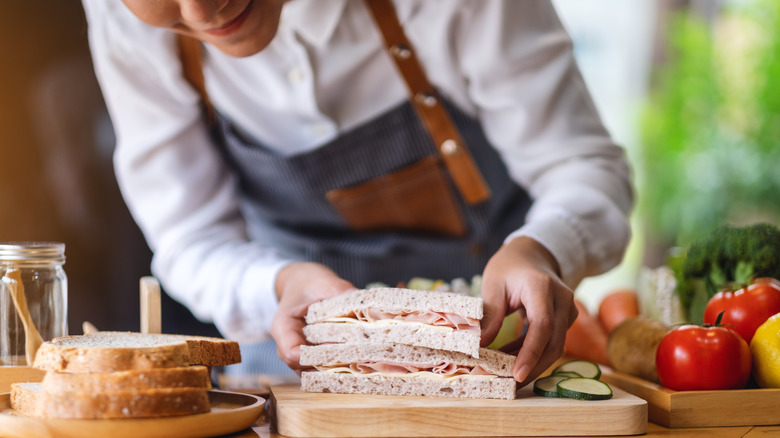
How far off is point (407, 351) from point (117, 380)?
45 centimetres

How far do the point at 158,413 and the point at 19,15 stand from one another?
212 cm

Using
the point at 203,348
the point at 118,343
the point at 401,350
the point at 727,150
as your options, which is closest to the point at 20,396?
the point at 118,343

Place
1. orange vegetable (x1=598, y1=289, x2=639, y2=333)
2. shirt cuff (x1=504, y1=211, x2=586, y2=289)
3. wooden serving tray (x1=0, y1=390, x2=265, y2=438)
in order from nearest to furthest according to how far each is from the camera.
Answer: wooden serving tray (x1=0, y1=390, x2=265, y2=438), shirt cuff (x1=504, y1=211, x2=586, y2=289), orange vegetable (x1=598, y1=289, x2=639, y2=333)

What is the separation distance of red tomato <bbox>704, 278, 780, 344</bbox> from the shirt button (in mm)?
1029

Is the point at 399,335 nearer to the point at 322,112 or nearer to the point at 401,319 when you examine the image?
the point at 401,319

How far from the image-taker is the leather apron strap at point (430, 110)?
170 cm

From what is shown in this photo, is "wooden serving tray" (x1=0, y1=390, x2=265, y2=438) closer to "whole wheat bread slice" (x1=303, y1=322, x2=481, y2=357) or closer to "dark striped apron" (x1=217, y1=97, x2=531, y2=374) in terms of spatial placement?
"whole wheat bread slice" (x1=303, y1=322, x2=481, y2=357)

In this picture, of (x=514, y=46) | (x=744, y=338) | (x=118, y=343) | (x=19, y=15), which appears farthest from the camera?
(x=19, y=15)

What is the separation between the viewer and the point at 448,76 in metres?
1.73

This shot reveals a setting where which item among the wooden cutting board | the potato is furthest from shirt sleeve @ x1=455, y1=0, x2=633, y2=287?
the wooden cutting board

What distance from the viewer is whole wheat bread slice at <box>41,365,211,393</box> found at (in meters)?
0.97

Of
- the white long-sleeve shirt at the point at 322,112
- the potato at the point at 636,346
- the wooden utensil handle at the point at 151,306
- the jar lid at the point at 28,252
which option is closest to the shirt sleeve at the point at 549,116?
the white long-sleeve shirt at the point at 322,112

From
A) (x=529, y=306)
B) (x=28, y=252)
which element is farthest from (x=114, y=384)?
(x=529, y=306)

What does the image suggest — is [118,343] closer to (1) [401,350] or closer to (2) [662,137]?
(1) [401,350]
